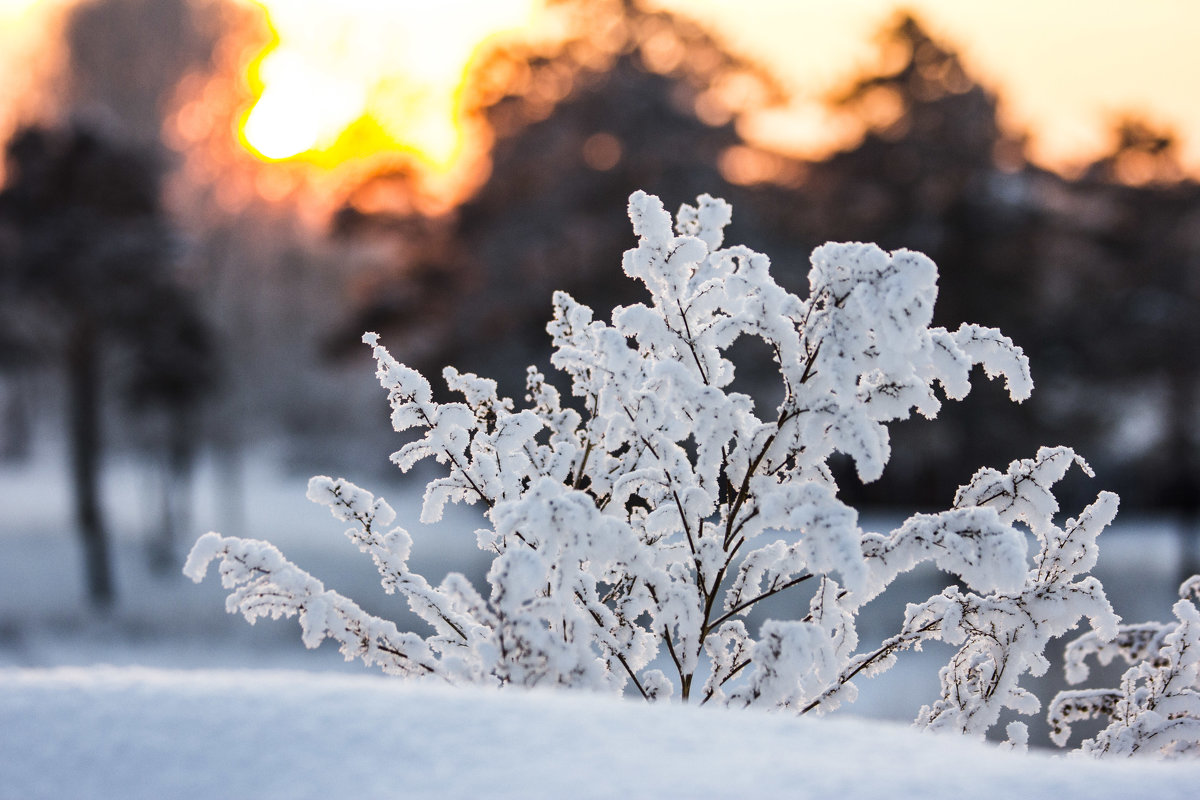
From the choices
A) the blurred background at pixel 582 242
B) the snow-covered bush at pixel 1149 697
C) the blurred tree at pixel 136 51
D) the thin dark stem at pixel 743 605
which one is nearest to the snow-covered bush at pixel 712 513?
the thin dark stem at pixel 743 605

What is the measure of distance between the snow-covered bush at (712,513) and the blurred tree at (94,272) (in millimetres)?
12331

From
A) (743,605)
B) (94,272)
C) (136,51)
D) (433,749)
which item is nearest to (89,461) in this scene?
(94,272)

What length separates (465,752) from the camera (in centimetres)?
205

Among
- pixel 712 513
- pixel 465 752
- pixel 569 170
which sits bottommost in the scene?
→ pixel 465 752

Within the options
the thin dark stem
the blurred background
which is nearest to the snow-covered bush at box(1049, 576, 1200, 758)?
the thin dark stem

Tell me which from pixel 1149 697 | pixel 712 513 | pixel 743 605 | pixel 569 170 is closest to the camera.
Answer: pixel 712 513

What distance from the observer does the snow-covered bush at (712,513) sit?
2621 millimetres

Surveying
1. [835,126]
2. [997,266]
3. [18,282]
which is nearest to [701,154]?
[835,126]

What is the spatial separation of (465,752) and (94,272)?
1377 cm

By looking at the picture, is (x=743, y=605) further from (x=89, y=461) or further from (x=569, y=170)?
(x=89, y=461)

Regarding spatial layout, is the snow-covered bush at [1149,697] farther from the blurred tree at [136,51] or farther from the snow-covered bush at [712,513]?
the blurred tree at [136,51]

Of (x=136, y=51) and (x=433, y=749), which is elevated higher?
(x=136, y=51)

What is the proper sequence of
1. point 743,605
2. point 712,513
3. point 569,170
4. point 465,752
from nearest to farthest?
point 465,752, point 712,513, point 743,605, point 569,170

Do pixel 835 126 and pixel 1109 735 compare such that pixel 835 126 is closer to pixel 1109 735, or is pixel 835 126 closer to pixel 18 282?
pixel 18 282
